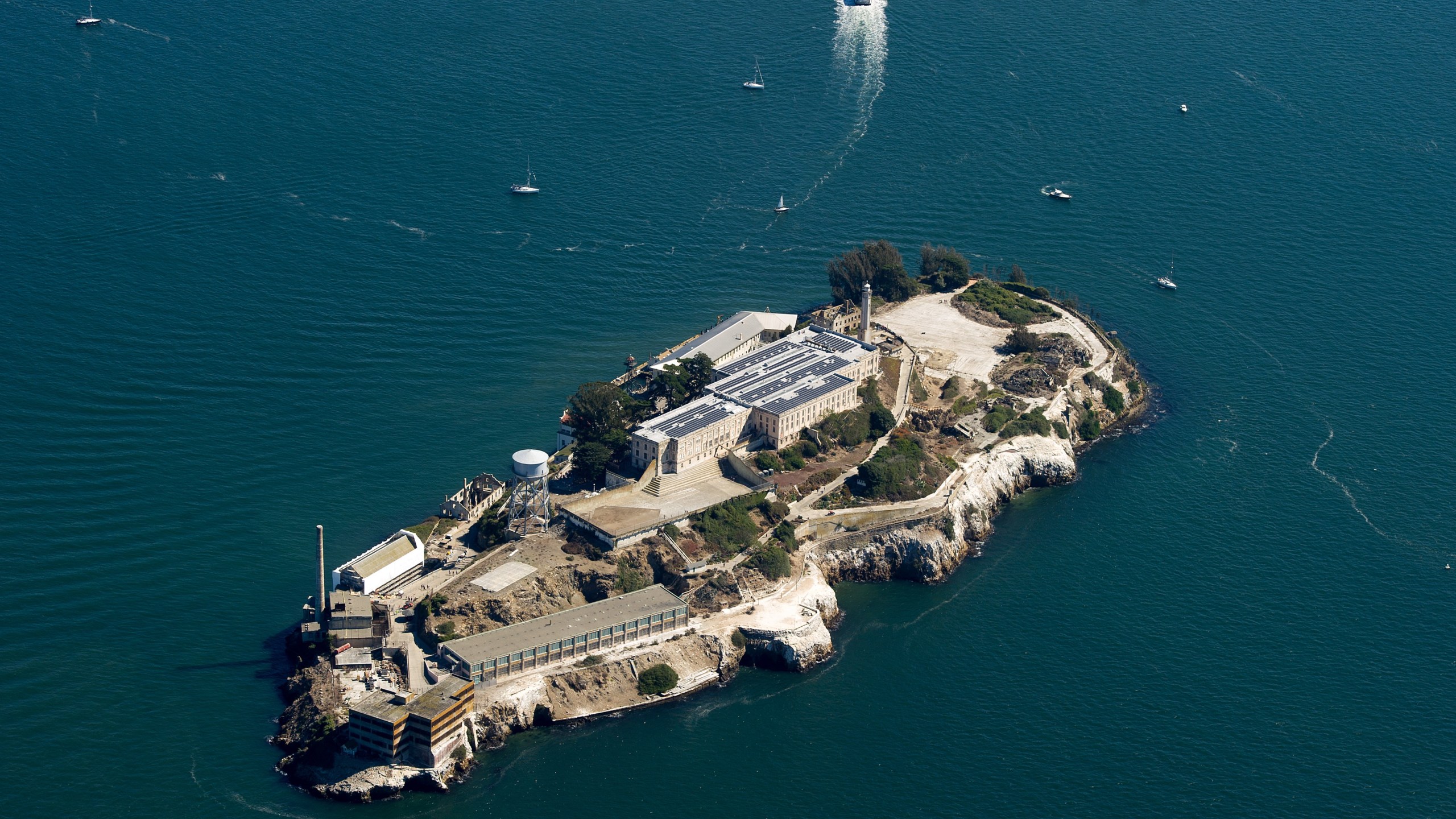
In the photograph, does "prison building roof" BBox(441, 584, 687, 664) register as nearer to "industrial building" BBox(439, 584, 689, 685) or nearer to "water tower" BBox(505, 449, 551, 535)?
"industrial building" BBox(439, 584, 689, 685)

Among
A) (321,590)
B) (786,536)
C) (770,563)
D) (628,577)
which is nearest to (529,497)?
(628,577)

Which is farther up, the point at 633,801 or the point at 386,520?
the point at 386,520

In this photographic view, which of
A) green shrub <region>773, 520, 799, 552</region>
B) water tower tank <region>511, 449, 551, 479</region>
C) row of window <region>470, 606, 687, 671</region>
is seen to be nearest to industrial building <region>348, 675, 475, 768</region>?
row of window <region>470, 606, 687, 671</region>

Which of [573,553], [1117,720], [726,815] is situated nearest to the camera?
[726,815]

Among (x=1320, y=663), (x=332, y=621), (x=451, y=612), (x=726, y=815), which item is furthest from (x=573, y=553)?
(x=1320, y=663)

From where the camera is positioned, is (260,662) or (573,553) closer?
(260,662)

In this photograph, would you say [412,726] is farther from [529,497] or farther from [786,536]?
[786,536]

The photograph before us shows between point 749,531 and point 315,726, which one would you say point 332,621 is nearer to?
point 315,726
